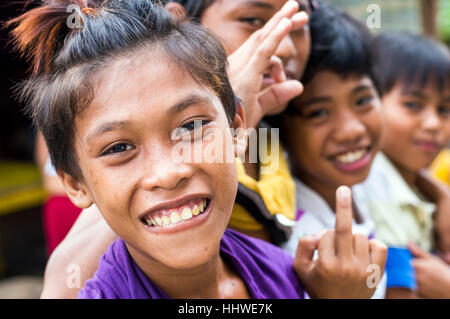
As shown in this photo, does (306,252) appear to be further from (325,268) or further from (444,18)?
(444,18)

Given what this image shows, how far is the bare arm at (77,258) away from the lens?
0.95 meters

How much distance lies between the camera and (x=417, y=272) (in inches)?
59.6

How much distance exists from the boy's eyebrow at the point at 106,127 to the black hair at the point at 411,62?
1354 mm

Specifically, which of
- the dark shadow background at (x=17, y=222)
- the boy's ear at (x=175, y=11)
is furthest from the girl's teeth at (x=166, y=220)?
the dark shadow background at (x=17, y=222)

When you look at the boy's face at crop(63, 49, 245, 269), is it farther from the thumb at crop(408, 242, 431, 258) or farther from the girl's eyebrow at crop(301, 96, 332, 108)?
the thumb at crop(408, 242, 431, 258)

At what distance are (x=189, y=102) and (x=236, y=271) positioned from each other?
0.39m

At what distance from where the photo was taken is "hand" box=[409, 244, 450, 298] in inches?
57.7

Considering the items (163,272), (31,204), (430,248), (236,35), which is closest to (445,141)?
(430,248)

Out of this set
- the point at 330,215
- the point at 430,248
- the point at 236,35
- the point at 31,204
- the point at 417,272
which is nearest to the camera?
the point at 236,35

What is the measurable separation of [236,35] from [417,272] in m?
0.95

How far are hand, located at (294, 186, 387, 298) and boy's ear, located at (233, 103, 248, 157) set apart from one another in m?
0.20

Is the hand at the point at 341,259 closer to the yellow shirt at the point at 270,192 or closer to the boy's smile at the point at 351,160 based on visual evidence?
the yellow shirt at the point at 270,192

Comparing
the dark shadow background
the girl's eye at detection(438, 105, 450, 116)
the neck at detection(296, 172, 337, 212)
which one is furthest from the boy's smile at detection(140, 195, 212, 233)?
A: the dark shadow background

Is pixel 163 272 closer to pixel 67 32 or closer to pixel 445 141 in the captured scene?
pixel 67 32
